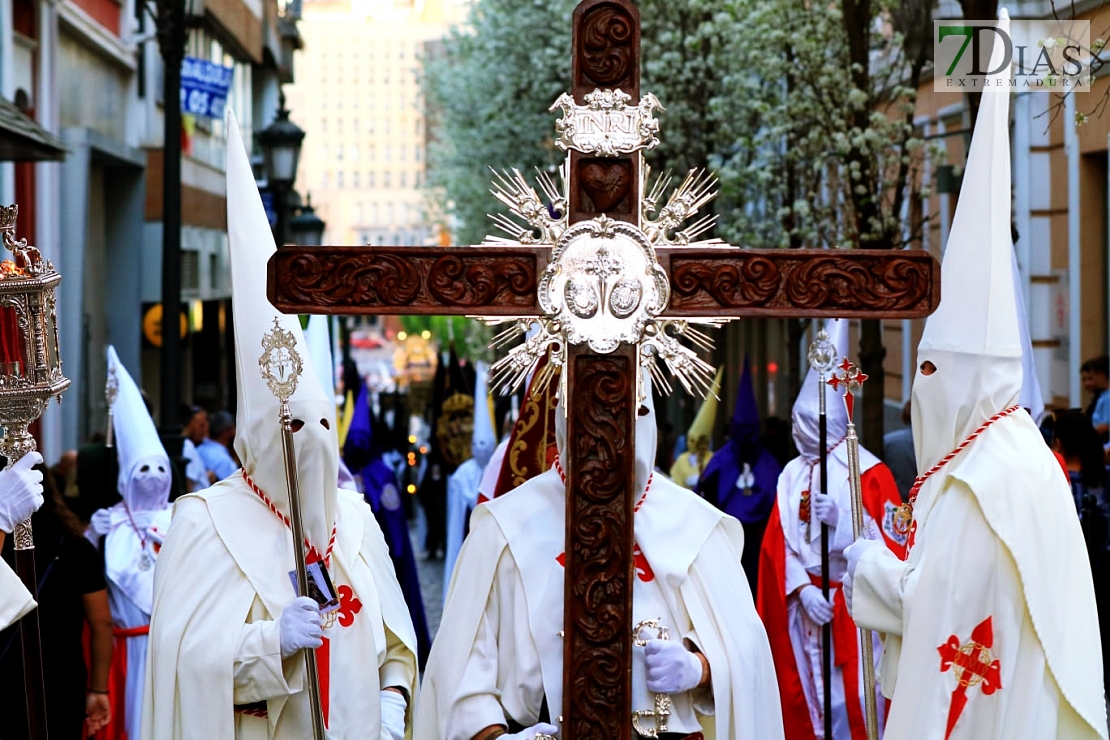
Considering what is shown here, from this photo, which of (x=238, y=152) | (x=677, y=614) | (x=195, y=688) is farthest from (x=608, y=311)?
(x=195, y=688)

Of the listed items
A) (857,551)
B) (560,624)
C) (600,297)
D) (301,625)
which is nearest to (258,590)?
(301,625)

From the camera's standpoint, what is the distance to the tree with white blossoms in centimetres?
1291

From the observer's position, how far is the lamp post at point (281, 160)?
15.5m

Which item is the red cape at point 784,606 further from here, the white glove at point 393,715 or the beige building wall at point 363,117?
the beige building wall at point 363,117

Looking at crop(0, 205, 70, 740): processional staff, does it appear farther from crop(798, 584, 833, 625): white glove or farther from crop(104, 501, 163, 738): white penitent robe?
crop(798, 584, 833, 625): white glove

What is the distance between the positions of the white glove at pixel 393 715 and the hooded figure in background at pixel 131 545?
2903 mm

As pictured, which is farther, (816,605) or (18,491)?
(816,605)

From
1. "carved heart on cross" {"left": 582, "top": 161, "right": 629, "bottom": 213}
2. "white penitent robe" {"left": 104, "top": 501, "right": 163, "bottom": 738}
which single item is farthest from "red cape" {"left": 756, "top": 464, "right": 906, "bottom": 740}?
"carved heart on cross" {"left": 582, "top": 161, "right": 629, "bottom": 213}

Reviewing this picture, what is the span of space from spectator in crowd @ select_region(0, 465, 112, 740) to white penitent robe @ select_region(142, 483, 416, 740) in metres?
1.84

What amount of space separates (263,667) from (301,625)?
270 millimetres

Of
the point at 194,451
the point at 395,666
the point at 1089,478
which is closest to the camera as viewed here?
the point at 395,666

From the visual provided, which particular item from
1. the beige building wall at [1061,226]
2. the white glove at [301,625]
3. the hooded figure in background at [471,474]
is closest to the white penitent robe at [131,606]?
the white glove at [301,625]

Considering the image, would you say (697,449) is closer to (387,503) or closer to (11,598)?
(387,503)

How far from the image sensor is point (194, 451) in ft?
42.7
